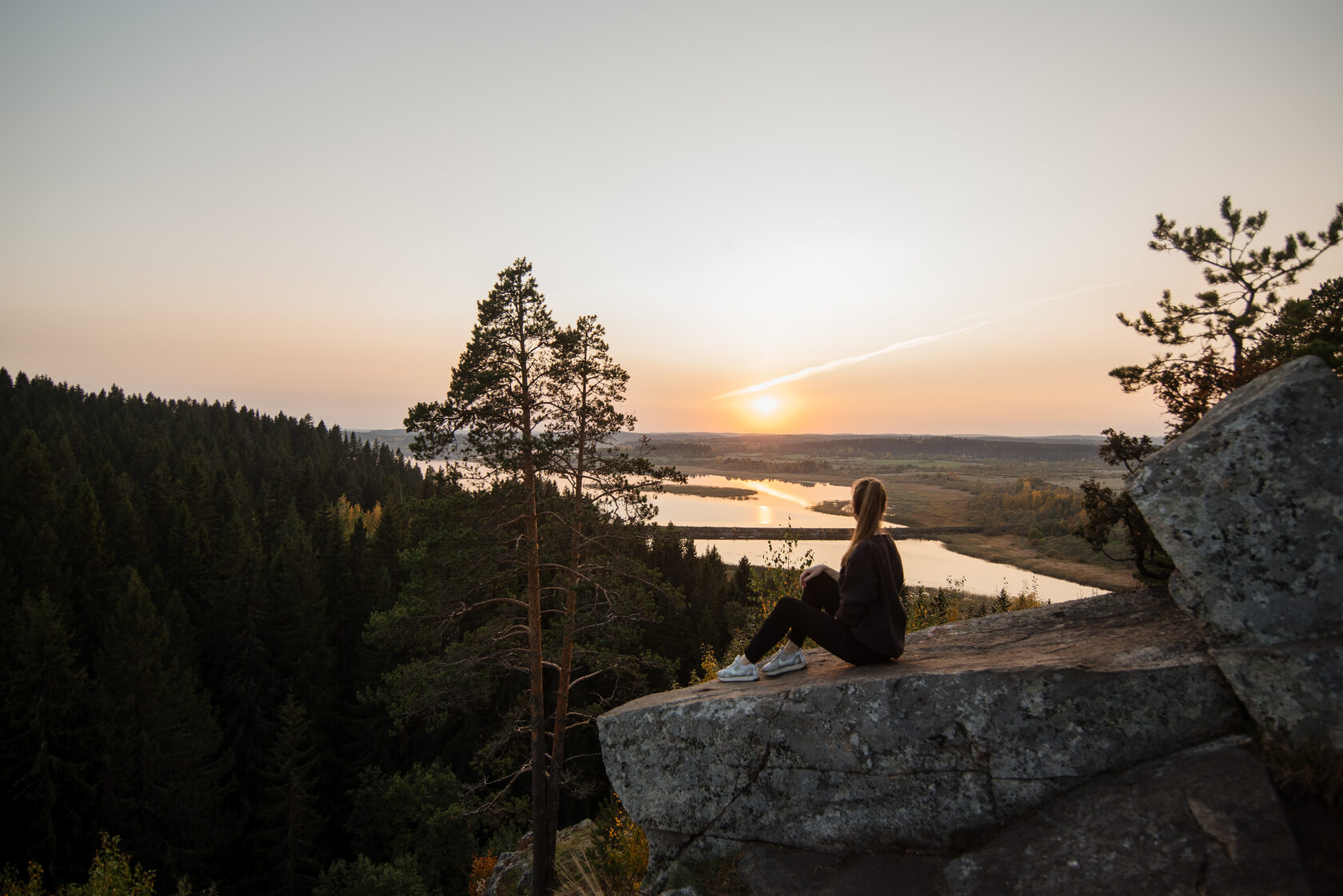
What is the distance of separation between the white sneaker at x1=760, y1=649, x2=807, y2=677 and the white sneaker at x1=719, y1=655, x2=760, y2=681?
0.15 meters

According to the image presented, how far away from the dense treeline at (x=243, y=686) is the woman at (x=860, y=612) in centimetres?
699

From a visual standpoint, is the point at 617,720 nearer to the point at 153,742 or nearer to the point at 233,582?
the point at 153,742

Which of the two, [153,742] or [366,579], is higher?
[366,579]

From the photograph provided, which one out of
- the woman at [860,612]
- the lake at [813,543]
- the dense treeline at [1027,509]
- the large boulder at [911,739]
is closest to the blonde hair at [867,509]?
the woman at [860,612]

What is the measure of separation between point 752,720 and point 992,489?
110 m

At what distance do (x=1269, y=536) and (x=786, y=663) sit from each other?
3778mm

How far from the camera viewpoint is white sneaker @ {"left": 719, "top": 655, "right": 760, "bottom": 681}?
586 centimetres

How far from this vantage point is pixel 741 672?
19.3ft

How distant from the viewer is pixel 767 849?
5.04 meters

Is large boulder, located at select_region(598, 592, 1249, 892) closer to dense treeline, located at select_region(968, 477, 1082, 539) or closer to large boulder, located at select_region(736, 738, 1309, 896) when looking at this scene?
large boulder, located at select_region(736, 738, 1309, 896)

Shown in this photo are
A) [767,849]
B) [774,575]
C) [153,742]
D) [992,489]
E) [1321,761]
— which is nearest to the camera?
[1321,761]

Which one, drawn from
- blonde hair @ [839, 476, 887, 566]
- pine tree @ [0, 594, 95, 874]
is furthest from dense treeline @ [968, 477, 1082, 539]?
pine tree @ [0, 594, 95, 874]

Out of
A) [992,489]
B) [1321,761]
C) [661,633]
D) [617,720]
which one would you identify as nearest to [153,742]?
[661,633]

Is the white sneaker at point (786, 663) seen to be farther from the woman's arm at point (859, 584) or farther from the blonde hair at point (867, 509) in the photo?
the blonde hair at point (867, 509)
